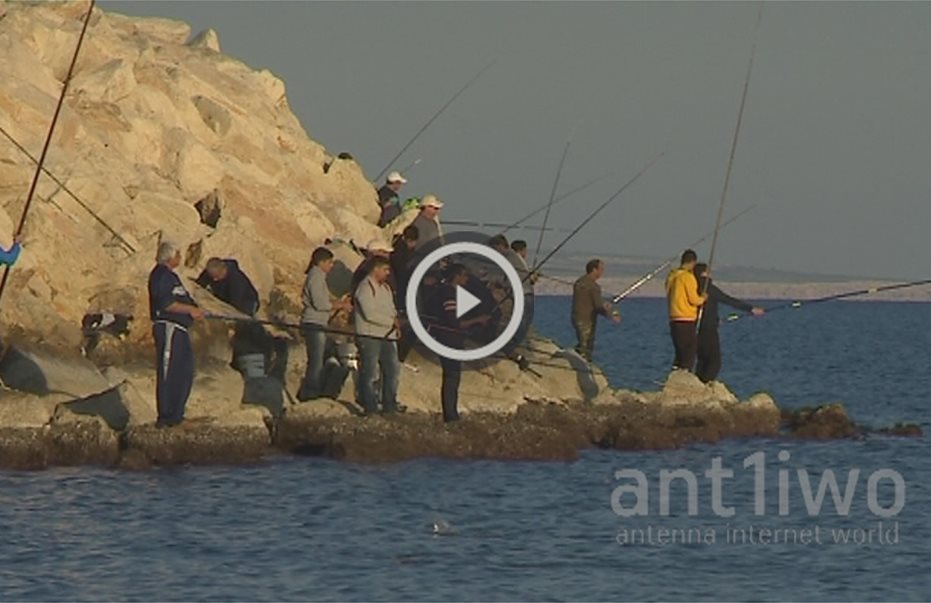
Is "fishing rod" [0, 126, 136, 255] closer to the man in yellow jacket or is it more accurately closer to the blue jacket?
the blue jacket

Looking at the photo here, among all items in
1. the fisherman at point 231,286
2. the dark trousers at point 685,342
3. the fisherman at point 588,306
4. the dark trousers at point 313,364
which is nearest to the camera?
the dark trousers at point 313,364

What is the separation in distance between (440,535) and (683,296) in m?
8.09

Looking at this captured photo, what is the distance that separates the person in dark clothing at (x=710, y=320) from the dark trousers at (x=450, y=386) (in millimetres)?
4204

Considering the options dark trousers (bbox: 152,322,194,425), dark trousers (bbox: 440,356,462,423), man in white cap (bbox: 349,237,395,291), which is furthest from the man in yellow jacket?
dark trousers (bbox: 152,322,194,425)

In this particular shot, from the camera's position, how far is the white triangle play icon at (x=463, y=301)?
2352 cm

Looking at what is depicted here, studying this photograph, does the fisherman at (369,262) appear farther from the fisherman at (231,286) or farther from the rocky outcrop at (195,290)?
the fisherman at (231,286)

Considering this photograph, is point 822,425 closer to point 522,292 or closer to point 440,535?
point 522,292

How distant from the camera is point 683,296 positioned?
2648cm

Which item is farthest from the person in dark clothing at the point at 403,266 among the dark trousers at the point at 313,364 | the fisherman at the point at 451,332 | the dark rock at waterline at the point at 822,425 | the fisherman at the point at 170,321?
the dark rock at waterline at the point at 822,425

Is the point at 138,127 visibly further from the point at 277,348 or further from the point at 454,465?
the point at 454,465

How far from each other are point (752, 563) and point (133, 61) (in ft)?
49.2

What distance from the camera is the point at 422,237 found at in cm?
2547

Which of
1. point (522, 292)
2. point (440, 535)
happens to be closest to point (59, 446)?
point (440, 535)

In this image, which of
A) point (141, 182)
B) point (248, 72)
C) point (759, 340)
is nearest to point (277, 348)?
point (141, 182)
